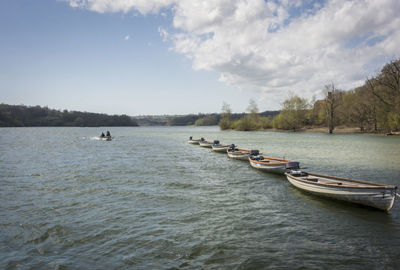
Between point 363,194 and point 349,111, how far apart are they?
90.2 meters

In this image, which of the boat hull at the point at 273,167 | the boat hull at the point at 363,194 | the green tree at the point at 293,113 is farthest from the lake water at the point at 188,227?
the green tree at the point at 293,113

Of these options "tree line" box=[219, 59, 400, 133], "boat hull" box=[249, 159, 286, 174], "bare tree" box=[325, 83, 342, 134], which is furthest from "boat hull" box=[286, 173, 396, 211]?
"bare tree" box=[325, 83, 342, 134]

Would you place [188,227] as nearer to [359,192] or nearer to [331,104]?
[359,192]

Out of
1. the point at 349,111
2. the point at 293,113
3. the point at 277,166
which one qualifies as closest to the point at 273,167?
the point at 277,166

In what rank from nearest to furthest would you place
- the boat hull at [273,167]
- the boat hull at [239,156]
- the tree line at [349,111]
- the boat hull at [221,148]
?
the boat hull at [273,167], the boat hull at [239,156], the boat hull at [221,148], the tree line at [349,111]

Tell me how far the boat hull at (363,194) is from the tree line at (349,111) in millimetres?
66196

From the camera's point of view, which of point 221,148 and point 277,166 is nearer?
point 277,166

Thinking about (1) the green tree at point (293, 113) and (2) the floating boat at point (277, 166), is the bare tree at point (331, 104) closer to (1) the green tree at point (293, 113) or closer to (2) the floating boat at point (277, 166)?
(1) the green tree at point (293, 113)

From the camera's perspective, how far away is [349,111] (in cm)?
9144

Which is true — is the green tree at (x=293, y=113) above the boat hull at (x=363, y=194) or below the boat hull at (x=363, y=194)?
above

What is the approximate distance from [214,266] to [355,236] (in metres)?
7.09

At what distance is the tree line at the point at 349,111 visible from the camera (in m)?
71.1

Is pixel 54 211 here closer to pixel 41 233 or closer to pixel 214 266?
pixel 41 233

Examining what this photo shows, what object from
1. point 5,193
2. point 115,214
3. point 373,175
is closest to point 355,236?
point 115,214
